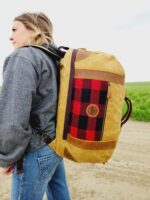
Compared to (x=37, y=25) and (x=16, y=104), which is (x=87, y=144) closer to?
(x=16, y=104)

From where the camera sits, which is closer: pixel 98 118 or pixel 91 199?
pixel 98 118

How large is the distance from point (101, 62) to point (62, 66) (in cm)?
26

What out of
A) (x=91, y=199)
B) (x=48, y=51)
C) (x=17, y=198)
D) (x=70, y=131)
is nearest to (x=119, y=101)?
(x=70, y=131)

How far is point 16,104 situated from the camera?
6.78 ft

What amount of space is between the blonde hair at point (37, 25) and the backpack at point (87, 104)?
5.3 inches

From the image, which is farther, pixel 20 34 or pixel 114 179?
pixel 114 179

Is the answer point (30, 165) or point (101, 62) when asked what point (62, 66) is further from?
point (30, 165)

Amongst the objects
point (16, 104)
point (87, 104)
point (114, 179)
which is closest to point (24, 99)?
point (16, 104)

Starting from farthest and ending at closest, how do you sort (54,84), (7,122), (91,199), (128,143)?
(128,143) < (91,199) < (54,84) < (7,122)

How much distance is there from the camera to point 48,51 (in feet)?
7.48

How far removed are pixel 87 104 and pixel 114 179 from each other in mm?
2804

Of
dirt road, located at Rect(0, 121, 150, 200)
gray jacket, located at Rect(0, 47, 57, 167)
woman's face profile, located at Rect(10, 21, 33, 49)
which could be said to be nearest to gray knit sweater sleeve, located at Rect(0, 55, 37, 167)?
gray jacket, located at Rect(0, 47, 57, 167)


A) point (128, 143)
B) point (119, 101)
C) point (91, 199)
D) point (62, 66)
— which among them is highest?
point (62, 66)

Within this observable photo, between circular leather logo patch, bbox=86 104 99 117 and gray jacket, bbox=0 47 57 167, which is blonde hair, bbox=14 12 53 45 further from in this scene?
circular leather logo patch, bbox=86 104 99 117
